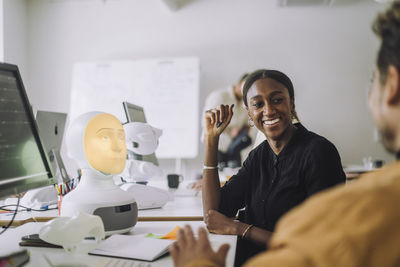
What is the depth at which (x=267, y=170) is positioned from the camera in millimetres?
1629

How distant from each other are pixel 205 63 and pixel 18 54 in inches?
96.3

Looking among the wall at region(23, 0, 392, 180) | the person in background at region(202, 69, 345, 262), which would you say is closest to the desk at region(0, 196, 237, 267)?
the person in background at region(202, 69, 345, 262)

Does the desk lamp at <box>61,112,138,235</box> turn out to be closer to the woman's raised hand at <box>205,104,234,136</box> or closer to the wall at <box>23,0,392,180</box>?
the woman's raised hand at <box>205,104,234,136</box>

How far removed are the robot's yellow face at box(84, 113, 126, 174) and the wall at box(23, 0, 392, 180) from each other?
130 inches

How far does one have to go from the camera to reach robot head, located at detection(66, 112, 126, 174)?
1.31 metres

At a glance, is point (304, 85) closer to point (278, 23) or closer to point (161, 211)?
point (278, 23)

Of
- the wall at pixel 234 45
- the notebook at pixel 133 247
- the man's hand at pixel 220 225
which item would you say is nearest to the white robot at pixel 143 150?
the man's hand at pixel 220 225

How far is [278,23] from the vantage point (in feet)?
14.9

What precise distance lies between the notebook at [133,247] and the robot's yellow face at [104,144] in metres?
0.26

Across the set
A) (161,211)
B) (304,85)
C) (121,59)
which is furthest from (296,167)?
(121,59)

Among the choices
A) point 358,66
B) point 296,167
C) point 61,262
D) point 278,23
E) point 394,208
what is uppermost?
point 278,23

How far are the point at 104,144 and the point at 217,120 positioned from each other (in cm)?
63

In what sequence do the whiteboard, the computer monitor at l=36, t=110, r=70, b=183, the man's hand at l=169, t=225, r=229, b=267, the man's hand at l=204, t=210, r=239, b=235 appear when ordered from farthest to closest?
the whiteboard < the computer monitor at l=36, t=110, r=70, b=183 < the man's hand at l=204, t=210, r=239, b=235 < the man's hand at l=169, t=225, r=229, b=267

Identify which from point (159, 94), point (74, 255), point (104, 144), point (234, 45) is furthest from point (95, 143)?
point (234, 45)
